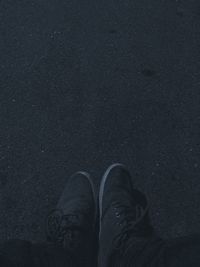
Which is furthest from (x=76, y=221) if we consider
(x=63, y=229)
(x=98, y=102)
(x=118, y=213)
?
(x=98, y=102)

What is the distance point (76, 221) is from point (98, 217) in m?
0.22

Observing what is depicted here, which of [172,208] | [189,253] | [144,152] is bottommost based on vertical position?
[172,208]

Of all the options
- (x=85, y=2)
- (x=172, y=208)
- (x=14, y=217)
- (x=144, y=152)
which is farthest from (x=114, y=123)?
(x=85, y=2)

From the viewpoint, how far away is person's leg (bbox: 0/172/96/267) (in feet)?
5.92

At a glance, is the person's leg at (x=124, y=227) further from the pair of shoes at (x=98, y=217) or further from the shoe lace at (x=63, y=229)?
the shoe lace at (x=63, y=229)

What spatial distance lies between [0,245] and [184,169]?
112cm

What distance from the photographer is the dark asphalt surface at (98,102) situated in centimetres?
244

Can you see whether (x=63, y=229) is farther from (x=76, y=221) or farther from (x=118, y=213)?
(x=118, y=213)

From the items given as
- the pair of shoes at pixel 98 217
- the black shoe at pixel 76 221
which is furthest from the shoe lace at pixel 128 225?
the black shoe at pixel 76 221

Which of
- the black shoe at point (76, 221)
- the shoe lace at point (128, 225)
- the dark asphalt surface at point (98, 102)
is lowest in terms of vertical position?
the black shoe at point (76, 221)

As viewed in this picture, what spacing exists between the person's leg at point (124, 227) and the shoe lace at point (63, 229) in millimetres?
128

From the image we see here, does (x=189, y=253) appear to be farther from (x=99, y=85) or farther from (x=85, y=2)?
(x=85, y=2)

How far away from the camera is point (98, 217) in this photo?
242cm

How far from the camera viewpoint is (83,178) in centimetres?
242
